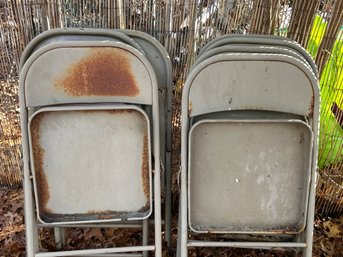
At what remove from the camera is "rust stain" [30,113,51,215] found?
2.09 m

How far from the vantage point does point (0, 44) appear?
2691 mm

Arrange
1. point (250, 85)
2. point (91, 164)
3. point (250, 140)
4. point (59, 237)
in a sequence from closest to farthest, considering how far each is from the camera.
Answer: point (250, 85), point (250, 140), point (91, 164), point (59, 237)

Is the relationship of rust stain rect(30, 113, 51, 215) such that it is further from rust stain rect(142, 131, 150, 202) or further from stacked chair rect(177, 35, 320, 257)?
stacked chair rect(177, 35, 320, 257)

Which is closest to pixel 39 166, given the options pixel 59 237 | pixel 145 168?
pixel 145 168

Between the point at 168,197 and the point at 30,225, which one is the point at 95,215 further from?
the point at 168,197

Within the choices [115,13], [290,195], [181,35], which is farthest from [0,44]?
[290,195]

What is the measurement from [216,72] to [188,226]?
0.87 metres

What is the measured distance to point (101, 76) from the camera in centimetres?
204

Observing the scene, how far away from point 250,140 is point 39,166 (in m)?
1.11

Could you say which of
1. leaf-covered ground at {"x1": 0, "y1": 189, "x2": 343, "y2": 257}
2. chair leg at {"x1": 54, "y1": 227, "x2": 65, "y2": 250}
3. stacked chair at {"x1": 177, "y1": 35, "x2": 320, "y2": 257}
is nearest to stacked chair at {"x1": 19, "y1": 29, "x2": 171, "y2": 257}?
stacked chair at {"x1": 177, "y1": 35, "x2": 320, "y2": 257}

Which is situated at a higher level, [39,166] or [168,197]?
[39,166]

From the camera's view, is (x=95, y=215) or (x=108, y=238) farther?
(x=108, y=238)

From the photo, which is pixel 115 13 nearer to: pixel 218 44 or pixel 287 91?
pixel 218 44

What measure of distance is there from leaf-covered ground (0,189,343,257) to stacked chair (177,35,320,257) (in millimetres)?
514
